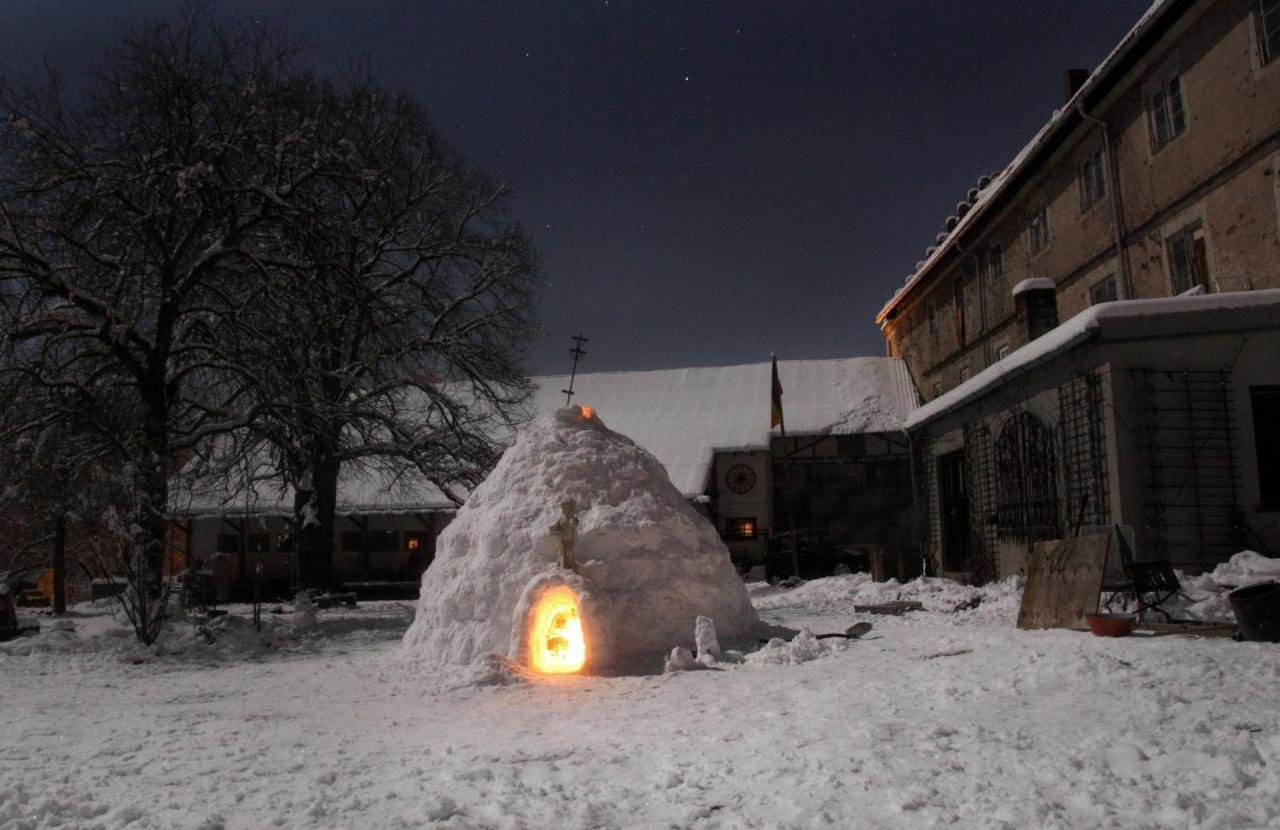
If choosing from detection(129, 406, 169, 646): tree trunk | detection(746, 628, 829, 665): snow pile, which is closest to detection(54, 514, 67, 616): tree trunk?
detection(129, 406, 169, 646): tree trunk

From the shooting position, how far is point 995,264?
78.2 ft

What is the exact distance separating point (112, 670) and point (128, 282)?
5.81 meters

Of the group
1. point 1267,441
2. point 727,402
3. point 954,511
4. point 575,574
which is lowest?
point 575,574

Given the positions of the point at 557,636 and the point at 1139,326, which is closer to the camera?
the point at 557,636

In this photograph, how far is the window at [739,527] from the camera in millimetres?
28484

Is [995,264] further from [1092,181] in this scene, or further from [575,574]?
[575,574]

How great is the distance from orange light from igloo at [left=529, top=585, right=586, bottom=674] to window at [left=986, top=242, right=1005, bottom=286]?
711 inches

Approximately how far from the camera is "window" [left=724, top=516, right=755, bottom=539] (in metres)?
28.5

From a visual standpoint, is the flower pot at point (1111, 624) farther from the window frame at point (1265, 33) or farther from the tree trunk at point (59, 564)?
the tree trunk at point (59, 564)

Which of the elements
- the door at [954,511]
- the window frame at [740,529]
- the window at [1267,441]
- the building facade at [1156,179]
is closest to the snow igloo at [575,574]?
A: the window at [1267,441]

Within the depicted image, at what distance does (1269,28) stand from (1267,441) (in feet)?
21.8

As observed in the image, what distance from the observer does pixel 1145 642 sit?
7.02m

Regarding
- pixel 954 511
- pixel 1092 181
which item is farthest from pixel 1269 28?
pixel 954 511

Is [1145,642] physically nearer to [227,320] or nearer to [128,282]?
[227,320]
